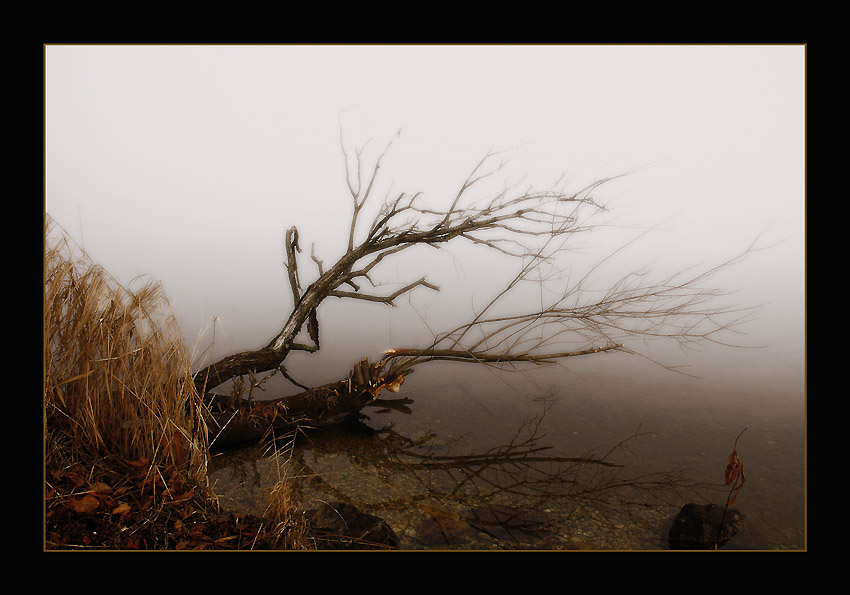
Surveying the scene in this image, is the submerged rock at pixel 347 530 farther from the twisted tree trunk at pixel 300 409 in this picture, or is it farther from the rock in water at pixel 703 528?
the rock in water at pixel 703 528

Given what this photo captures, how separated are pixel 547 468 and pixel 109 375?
3.15 metres

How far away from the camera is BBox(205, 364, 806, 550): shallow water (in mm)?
2766

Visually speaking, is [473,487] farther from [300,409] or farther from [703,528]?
[300,409]

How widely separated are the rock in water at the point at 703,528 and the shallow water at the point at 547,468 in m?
0.07

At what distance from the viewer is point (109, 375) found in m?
2.35

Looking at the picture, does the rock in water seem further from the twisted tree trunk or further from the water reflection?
the twisted tree trunk

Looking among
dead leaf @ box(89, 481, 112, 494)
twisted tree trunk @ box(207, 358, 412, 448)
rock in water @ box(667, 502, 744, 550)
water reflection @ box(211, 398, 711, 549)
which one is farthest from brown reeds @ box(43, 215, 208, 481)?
rock in water @ box(667, 502, 744, 550)

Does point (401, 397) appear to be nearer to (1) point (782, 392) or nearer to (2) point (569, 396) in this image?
(2) point (569, 396)

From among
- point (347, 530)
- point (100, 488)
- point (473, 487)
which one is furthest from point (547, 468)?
point (100, 488)

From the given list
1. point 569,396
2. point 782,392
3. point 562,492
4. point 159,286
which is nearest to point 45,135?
point 159,286

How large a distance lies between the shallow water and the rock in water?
0.07 m

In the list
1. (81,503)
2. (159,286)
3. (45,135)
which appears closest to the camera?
(81,503)

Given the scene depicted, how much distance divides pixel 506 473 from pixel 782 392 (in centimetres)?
372

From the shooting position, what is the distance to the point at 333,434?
394cm
